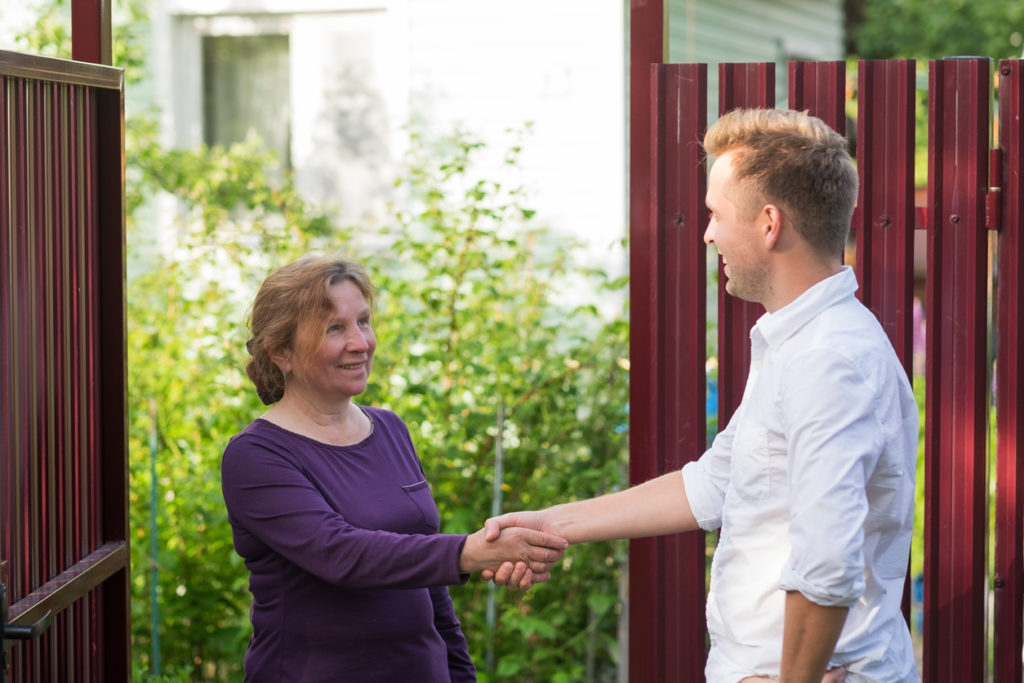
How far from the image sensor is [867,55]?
53.8 feet

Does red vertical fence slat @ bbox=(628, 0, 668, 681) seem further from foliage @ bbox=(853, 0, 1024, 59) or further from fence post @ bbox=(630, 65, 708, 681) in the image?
foliage @ bbox=(853, 0, 1024, 59)

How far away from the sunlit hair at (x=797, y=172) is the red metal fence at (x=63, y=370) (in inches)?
57.5

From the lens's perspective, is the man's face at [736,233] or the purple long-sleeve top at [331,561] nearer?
the man's face at [736,233]

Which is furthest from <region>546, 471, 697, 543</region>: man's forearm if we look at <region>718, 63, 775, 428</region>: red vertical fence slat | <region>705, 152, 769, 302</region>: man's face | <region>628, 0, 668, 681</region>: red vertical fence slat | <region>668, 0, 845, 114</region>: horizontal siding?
<region>668, 0, 845, 114</region>: horizontal siding

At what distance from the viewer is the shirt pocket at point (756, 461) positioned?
2.17 m

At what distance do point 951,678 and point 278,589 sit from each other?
1.72 meters

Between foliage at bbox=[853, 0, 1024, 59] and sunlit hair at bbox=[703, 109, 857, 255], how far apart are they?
14323 millimetres

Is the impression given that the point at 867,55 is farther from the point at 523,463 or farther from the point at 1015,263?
the point at 1015,263

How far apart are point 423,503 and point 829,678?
3.92 ft

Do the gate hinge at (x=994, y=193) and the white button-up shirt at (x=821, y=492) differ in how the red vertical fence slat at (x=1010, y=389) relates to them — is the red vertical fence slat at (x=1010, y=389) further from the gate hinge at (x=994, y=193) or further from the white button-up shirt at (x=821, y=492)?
the white button-up shirt at (x=821, y=492)

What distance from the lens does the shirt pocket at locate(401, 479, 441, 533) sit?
3.04m

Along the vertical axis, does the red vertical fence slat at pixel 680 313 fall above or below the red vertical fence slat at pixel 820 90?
below

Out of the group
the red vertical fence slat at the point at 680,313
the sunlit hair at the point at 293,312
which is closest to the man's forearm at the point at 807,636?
the red vertical fence slat at the point at 680,313

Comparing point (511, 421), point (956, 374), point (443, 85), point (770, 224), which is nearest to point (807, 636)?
point (770, 224)
